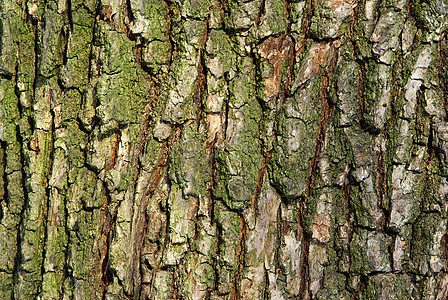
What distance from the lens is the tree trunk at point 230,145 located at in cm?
146

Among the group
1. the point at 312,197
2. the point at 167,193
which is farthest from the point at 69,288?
the point at 312,197

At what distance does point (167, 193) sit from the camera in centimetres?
150

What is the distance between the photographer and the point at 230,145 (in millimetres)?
1475

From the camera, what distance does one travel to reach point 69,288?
5.08 ft

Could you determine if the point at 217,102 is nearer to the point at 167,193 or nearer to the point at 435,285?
the point at 167,193

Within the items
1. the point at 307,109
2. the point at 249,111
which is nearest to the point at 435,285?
the point at 307,109

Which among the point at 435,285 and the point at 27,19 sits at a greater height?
the point at 27,19

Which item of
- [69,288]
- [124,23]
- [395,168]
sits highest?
[124,23]

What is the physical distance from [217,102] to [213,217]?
1.46ft

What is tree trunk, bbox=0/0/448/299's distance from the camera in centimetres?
146

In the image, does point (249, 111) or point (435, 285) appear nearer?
point (249, 111)

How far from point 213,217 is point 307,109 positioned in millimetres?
553

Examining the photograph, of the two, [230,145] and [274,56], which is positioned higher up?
[274,56]

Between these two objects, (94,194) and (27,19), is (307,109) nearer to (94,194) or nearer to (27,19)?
(94,194)
